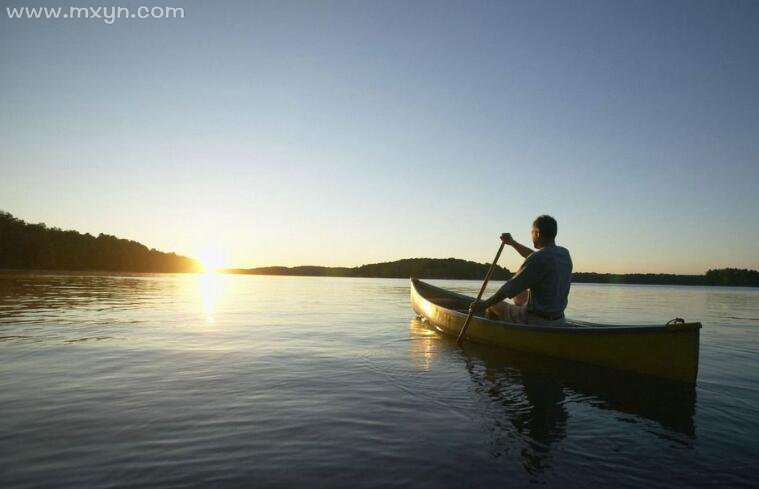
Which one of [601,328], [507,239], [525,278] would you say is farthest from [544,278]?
[507,239]

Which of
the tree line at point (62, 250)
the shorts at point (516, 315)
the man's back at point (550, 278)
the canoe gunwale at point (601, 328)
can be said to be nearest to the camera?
the canoe gunwale at point (601, 328)

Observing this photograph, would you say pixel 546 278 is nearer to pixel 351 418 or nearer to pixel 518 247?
pixel 518 247

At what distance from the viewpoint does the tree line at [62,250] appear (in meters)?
71.2

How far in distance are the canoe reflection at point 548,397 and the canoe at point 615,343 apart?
7.3 inches

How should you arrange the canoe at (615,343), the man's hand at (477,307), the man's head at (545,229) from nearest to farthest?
1. the canoe at (615,343)
2. the man's head at (545,229)
3. the man's hand at (477,307)

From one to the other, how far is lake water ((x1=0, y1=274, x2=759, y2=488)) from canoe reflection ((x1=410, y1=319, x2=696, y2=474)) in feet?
0.11

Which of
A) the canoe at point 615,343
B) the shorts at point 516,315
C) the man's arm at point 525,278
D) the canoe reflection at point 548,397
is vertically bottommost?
the canoe reflection at point 548,397

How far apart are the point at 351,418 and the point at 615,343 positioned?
5.14 m

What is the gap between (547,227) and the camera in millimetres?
8219

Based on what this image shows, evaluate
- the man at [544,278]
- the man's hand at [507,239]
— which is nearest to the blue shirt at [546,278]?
the man at [544,278]

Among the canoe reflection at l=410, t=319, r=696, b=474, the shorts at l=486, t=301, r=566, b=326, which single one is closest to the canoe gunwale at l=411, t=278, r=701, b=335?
the shorts at l=486, t=301, r=566, b=326

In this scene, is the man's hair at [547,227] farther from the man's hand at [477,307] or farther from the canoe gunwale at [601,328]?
the man's hand at [477,307]

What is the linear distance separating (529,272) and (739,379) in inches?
170

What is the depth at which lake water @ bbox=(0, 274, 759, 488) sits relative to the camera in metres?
3.61
